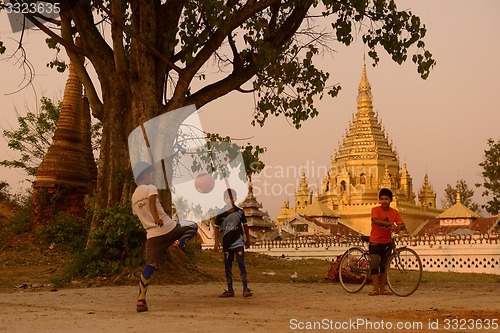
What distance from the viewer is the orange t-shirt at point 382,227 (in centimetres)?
954

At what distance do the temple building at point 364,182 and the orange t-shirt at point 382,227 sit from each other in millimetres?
40029

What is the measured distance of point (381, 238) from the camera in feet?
31.8

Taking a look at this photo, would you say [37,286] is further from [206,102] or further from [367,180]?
[367,180]

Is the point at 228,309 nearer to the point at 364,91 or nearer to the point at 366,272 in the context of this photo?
the point at 366,272

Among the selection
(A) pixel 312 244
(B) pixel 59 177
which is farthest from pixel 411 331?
(A) pixel 312 244

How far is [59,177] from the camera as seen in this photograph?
19547 millimetres

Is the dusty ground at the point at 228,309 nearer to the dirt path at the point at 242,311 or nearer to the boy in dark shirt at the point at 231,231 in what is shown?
the dirt path at the point at 242,311

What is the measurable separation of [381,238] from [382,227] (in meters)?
0.17

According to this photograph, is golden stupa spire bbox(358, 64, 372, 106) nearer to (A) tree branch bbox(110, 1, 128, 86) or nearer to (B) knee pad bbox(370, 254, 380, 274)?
(A) tree branch bbox(110, 1, 128, 86)

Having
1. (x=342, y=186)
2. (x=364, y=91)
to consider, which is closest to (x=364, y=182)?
(x=342, y=186)

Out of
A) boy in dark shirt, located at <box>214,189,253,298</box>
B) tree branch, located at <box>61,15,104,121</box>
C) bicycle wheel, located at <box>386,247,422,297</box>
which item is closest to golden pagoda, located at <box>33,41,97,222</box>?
tree branch, located at <box>61,15,104,121</box>

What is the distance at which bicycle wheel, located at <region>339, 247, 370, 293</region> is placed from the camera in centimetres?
1010

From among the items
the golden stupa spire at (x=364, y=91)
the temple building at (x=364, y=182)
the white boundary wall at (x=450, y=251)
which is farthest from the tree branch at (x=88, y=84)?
the golden stupa spire at (x=364, y=91)

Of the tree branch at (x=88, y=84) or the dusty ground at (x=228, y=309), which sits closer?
the dusty ground at (x=228, y=309)
